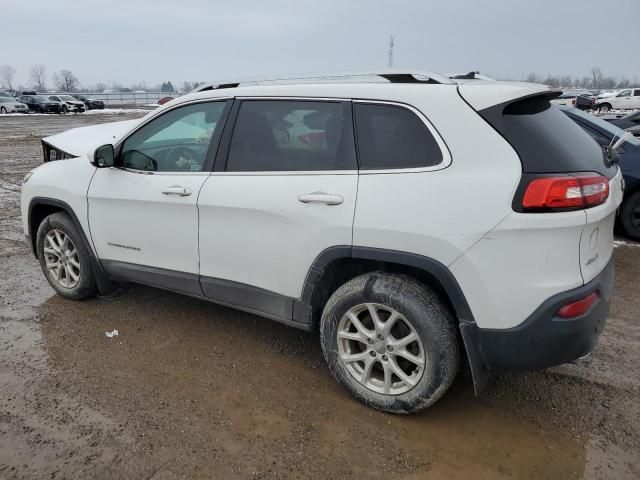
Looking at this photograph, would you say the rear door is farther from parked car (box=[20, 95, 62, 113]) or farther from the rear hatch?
parked car (box=[20, 95, 62, 113])

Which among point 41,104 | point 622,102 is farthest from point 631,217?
point 41,104

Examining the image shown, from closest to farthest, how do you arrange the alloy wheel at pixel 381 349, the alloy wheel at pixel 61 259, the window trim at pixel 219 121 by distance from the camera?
the alloy wheel at pixel 381 349 → the window trim at pixel 219 121 → the alloy wheel at pixel 61 259

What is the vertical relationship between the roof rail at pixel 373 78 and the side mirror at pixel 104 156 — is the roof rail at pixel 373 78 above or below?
above

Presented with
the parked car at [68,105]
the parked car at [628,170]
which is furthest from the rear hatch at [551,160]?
the parked car at [68,105]

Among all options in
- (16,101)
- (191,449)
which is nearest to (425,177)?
(191,449)

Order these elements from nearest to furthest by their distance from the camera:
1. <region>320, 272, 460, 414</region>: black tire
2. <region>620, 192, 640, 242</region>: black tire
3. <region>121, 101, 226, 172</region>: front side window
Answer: <region>320, 272, 460, 414</region>: black tire, <region>121, 101, 226, 172</region>: front side window, <region>620, 192, 640, 242</region>: black tire

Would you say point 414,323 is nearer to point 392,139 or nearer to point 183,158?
point 392,139

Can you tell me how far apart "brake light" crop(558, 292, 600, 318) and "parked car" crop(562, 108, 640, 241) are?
4241 mm

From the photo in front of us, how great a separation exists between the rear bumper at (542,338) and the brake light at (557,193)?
406 millimetres

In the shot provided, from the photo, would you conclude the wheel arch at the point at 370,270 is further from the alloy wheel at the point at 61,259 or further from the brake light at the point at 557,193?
the alloy wheel at the point at 61,259

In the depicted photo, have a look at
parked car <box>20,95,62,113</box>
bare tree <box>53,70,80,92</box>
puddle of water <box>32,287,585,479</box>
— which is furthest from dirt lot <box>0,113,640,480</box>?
bare tree <box>53,70,80,92</box>

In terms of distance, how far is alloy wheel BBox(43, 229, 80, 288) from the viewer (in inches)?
170

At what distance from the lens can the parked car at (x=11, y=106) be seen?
127ft

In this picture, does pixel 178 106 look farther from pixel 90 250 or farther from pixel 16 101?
pixel 16 101
